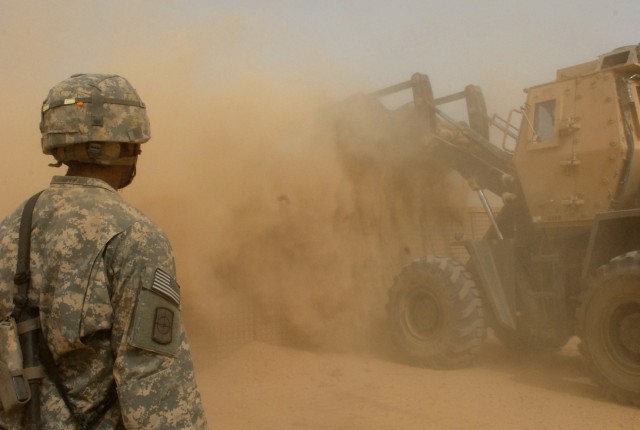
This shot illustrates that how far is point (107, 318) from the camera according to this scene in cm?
176

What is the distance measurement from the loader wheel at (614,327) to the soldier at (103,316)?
4.79 meters

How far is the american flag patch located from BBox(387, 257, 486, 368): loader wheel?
575 centimetres

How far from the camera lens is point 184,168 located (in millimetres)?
7922

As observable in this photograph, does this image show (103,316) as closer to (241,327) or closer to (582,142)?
(582,142)

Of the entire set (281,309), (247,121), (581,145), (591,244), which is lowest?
(281,309)

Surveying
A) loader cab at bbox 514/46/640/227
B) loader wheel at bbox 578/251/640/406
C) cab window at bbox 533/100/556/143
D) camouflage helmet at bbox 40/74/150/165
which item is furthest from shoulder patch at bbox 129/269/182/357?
cab window at bbox 533/100/556/143

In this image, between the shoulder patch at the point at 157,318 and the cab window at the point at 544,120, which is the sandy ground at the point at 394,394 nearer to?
the cab window at the point at 544,120

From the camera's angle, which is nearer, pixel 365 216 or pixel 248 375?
pixel 248 375

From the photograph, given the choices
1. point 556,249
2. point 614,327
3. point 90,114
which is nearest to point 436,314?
point 556,249

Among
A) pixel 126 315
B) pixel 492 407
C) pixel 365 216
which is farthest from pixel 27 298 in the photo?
pixel 365 216

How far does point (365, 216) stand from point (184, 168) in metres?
2.83

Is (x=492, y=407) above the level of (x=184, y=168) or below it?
below

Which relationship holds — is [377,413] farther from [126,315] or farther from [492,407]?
[126,315]

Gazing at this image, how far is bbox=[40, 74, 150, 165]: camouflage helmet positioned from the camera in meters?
1.98
